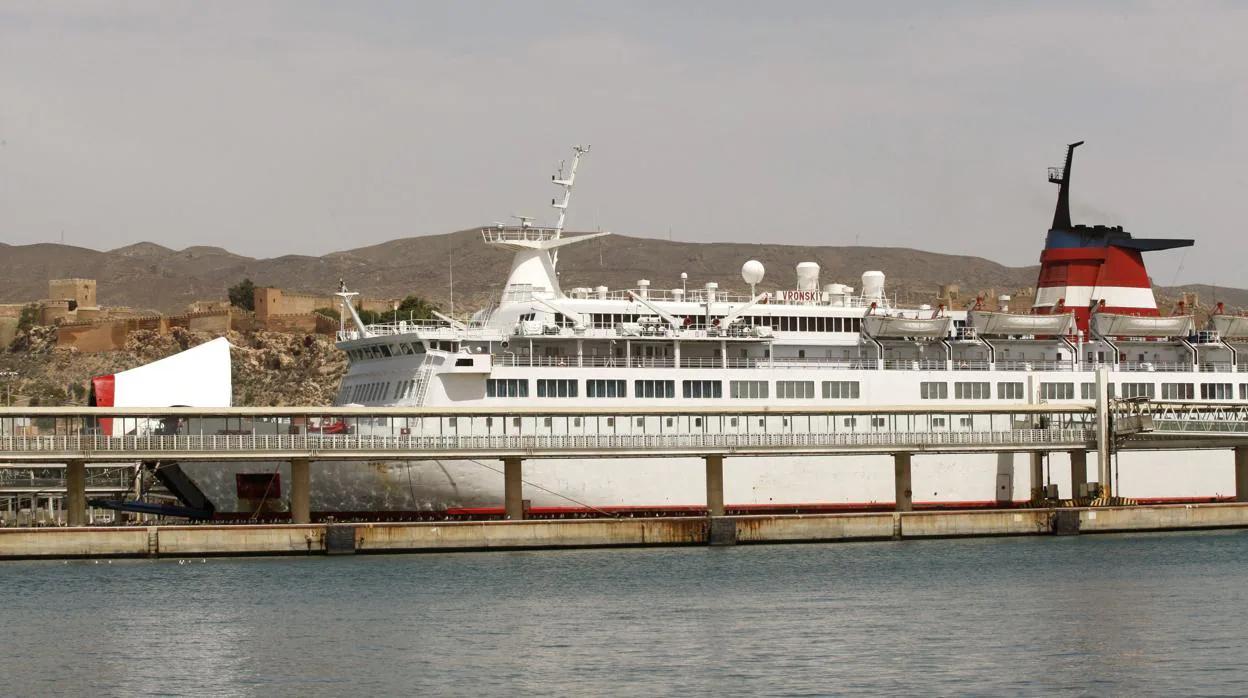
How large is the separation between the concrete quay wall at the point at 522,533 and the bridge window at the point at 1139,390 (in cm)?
966

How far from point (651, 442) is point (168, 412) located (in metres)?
13.3

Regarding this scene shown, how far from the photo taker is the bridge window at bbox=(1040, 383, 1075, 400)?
61281 mm

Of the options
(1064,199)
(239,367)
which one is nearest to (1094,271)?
(1064,199)

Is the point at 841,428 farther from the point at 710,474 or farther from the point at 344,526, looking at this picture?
the point at 344,526

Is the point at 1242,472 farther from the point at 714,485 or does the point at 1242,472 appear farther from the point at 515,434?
the point at 515,434

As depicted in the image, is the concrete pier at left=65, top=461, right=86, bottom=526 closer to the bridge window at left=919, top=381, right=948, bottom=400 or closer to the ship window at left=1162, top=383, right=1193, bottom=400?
the bridge window at left=919, top=381, right=948, bottom=400

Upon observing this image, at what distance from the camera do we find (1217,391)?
64000 millimetres

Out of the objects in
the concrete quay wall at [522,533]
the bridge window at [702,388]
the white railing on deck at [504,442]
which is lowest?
the concrete quay wall at [522,533]

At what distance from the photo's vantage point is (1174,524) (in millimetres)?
54344

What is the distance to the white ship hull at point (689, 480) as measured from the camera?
53156mm

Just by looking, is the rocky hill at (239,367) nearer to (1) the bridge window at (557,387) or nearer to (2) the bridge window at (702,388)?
(1) the bridge window at (557,387)

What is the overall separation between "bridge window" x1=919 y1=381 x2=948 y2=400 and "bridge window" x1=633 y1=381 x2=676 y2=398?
29.1 ft

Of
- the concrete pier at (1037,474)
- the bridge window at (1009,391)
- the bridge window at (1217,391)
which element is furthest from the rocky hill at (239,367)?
the bridge window at (1217,391)

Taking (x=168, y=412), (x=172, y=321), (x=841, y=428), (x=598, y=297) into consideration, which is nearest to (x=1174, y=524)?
(x=841, y=428)
